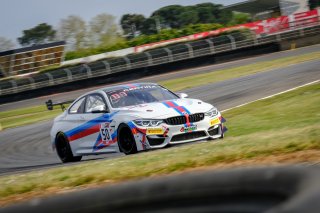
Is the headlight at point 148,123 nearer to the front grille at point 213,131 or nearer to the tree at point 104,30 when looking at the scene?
the front grille at point 213,131

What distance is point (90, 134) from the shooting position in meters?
12.1

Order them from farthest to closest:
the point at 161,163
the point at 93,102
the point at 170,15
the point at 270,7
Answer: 1. the point at 170,15
2. the point at 270,7
3. the point at 93,102
4. the point at 161,163

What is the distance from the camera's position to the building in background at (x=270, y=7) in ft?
249

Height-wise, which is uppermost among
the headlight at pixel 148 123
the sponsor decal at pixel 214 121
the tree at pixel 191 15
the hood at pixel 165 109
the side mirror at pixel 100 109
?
the side mirror at pixel 100 109

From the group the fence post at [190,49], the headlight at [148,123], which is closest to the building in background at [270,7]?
the fence post at [190,49]

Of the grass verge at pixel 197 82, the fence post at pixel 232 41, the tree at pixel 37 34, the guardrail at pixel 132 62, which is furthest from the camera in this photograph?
the tree at pixel 37 34

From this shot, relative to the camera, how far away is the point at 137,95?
11.9 metres

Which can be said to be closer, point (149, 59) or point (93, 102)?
point (93, 102)

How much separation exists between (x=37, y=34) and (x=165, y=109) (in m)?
172

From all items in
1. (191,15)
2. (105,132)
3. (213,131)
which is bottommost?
(191,15)

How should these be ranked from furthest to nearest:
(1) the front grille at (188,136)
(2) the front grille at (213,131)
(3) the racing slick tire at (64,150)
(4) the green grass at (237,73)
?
(4) the green grass at (237,73)
(3) the racing slick tire at (64,150)
(2) the front grille at (213,131)
(1) the front grille at (188,136)

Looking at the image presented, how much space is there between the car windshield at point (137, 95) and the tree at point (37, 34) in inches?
6569

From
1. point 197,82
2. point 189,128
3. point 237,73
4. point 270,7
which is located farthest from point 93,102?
point 270,7

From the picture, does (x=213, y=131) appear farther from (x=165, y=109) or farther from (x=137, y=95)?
(x=137, y=95)
